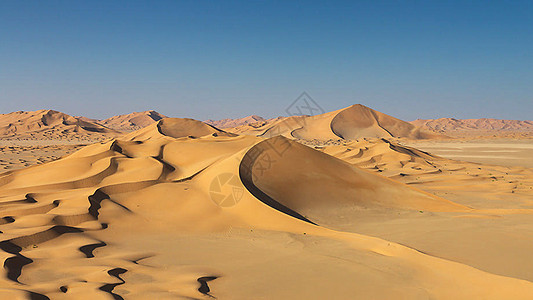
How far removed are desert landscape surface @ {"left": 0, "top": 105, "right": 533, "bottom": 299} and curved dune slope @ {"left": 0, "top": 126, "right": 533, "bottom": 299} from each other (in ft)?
0.09

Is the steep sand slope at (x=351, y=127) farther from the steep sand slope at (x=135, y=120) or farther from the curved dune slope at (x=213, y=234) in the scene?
the steep sand slope at (x=135, y=120)

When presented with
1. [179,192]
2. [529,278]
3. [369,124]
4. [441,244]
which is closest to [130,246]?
A: [179,192]

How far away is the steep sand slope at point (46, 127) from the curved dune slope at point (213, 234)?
4752 cm

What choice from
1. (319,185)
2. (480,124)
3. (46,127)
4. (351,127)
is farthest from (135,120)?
(480,124)

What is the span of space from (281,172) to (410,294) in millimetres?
6010

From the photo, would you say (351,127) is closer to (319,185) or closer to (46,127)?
(319,185)

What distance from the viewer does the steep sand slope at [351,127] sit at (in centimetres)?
5456

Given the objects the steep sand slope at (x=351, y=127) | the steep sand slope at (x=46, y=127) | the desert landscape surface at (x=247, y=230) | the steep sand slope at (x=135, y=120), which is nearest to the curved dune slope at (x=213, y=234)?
the desert landscape surface at (x=247, y=230)

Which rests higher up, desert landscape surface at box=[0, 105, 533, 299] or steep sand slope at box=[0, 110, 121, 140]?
desert landscape surface at box=[0, 105, 533, 299]

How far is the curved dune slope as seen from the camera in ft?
13.3

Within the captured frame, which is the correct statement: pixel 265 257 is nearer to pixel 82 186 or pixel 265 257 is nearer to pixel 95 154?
pixel 82 186

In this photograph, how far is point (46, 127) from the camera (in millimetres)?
60438

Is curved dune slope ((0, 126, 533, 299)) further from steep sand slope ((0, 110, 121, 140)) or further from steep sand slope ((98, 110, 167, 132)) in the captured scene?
steep sand slope ((98, 110, 167, 132))

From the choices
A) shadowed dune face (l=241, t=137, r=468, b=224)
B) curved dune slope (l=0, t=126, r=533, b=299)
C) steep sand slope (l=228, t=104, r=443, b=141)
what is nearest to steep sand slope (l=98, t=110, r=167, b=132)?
steep sand slope (l=228, t=104, r=443, b=141)
